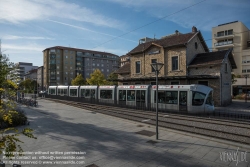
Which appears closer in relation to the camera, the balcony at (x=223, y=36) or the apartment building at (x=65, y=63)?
the balcony at (x=223, y=36)

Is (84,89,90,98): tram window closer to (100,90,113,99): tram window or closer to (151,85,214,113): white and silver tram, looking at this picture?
(100,90,113,99): tram window

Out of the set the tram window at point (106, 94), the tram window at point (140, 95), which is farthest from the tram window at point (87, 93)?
the tram window at point (140, 95)

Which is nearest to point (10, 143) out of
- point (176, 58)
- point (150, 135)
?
point (150, 135)

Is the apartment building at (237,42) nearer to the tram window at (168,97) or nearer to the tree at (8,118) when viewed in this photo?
the tram window at (168,97)

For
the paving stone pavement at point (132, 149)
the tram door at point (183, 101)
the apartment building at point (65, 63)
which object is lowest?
the paving stone pavement at point (132, 149)

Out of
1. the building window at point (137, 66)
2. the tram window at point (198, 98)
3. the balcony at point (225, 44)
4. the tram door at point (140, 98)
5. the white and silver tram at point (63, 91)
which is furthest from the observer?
the balcony at point (225, 44)

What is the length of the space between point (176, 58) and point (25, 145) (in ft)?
75.5

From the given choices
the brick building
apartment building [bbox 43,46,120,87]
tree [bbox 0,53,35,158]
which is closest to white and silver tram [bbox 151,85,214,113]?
Result: the brick building

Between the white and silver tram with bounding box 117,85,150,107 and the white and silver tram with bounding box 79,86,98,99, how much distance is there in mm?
5078

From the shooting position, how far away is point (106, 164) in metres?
5.70

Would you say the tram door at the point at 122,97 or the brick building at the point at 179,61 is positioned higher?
the brick building at the point at 179,61

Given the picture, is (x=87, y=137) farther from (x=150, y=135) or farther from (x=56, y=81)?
(x=56, y=81)

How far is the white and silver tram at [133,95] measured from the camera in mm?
18750

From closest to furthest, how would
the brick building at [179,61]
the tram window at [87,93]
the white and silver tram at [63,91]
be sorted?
the brick building at [179,61] < the tram window at [87,93] < the white and silver tram at [63,91]
